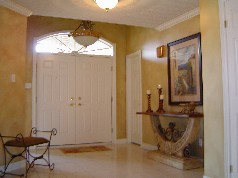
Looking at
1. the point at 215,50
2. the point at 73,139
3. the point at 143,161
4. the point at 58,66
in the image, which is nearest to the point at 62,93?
the point at 58,66

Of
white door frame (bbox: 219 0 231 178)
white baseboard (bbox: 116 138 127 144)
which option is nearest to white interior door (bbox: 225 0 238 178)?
white door frame (bbox: 219 0 231 178)

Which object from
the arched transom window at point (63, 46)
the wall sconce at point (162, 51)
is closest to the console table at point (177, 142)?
the wall sconce at point (162, 51)

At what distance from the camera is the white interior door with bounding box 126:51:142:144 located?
6136 mm

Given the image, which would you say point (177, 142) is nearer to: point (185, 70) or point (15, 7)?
point (185, 70)

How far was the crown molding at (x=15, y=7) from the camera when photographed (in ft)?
12.4

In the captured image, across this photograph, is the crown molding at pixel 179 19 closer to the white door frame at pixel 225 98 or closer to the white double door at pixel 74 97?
the white door frame at pixel 225 98

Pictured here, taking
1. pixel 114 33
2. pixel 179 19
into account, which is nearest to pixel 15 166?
pixel 179 19

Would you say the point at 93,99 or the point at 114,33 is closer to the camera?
the point at 93,99

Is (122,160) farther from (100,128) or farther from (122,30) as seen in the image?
(122,30)

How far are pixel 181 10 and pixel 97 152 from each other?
3.09 m

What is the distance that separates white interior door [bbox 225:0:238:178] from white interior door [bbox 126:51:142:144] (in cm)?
308

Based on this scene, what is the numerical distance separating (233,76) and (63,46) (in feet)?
13.7

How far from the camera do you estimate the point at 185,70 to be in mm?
4605

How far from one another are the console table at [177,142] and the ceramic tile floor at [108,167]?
11 cm
